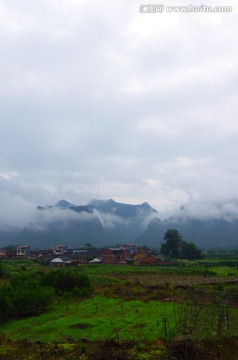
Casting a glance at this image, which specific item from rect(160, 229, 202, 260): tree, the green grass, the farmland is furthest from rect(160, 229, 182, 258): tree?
the green grass

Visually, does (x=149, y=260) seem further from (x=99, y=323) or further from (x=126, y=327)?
(x=126, y=327)

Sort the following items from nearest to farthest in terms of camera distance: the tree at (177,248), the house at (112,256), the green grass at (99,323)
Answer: the green grass at (99,323) < the house at (112,256) < the tree at (177,248)

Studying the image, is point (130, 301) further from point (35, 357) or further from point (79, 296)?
point (35, 357)

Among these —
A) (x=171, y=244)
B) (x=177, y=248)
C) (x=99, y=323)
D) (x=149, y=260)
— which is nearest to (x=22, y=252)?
(x=171, y=244)

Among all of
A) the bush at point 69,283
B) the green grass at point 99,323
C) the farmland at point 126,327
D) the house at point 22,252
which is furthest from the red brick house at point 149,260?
the green grass at point 99,323

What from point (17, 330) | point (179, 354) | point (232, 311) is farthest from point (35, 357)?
point (232, 311)

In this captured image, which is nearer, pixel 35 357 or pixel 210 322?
pixel 35 357

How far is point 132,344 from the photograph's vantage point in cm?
1293

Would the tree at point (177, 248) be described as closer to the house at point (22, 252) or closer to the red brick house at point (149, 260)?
the red brick house at point (149, 260)

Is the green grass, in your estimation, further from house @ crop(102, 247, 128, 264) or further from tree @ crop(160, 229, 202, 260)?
tree @ crop(160, 229, 202, 260)

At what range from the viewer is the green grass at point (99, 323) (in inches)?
655

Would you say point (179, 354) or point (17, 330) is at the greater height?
point (179, 354)

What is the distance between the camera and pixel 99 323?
1878cm

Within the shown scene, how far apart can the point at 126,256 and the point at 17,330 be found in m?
72.8
